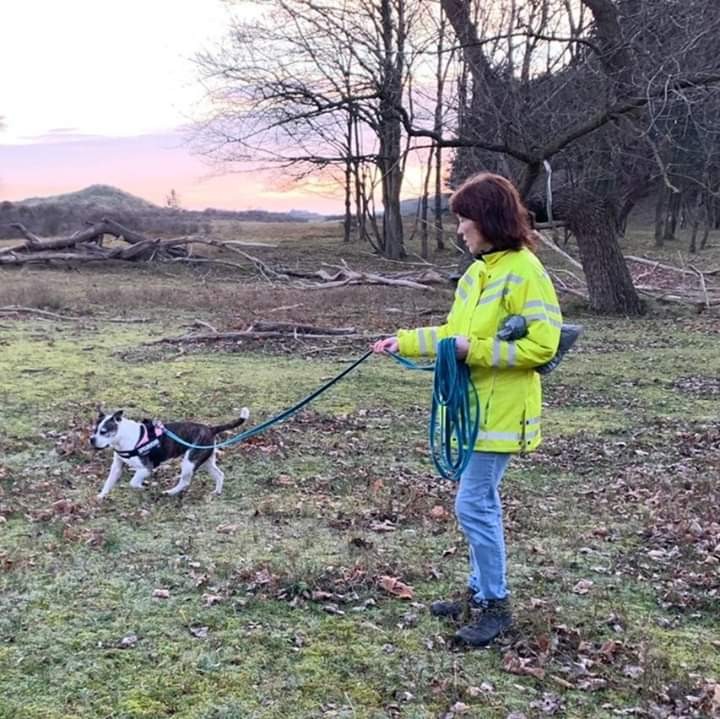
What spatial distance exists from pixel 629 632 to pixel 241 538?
Answer: 2494mm

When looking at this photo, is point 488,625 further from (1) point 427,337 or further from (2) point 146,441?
(2) point 146,441

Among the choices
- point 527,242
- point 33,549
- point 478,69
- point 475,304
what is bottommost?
point 33,549

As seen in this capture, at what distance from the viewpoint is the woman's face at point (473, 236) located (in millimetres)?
3832

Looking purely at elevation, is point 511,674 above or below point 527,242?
below

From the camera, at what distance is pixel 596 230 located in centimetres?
1638

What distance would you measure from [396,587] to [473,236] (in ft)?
6.73

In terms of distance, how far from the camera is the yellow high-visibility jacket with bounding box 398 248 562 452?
12.3 feet

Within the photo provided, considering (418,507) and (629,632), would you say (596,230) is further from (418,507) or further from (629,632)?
(629,632)

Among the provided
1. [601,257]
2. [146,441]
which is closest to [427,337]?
[146,441]

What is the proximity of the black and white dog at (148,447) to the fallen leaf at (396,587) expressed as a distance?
210 cm

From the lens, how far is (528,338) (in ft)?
12.2

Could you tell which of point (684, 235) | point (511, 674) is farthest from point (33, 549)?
point (684, 235)

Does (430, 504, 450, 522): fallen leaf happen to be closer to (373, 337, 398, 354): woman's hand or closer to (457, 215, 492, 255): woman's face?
(373, 337, 398, 354): woman's hand

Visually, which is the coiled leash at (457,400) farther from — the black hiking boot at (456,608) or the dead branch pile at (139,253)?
the dead branch pile at (139,253)
